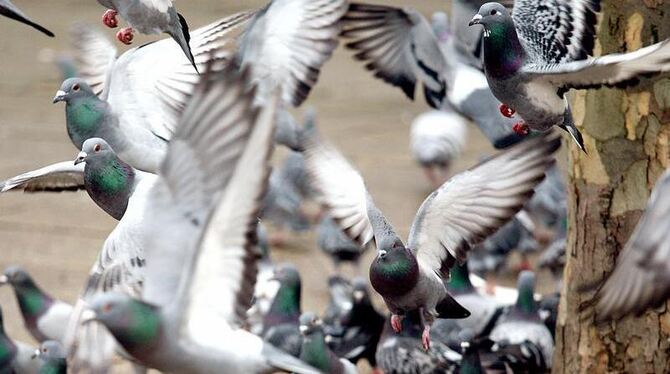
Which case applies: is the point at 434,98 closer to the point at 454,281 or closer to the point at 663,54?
the point at 454,281

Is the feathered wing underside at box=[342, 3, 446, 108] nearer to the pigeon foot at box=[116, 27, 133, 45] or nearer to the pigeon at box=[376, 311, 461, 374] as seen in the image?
the pigeon at box=[376, 311, 461, 374]

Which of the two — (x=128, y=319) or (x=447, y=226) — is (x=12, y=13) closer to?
(x=128, y=319)

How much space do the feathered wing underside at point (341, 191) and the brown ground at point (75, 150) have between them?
2.53m

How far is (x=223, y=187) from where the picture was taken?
3.19 metres

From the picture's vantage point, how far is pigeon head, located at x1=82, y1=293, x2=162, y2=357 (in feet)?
10.3

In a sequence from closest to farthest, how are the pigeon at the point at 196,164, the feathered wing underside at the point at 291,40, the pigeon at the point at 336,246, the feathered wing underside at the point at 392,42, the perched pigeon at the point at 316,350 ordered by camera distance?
1. the pigeon at the point at 196,164
2. the feathered wing underside at the point at 291,40
3. the perched pigeon at the point at 316,350
4. the feathered wing underside at the point at 392,42
5. the pigeon at the point at 336,246

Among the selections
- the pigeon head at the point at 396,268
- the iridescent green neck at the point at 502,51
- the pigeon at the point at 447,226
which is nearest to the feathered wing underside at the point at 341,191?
the pigeon at the point at 447,226

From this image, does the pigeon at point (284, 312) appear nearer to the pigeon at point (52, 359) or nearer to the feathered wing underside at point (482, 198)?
the pigeon at point (52, 359)

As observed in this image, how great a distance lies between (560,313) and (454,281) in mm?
1521

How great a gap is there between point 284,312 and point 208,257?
3262 millimetres

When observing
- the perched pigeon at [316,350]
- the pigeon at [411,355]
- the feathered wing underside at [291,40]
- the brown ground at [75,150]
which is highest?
the feathered wing underside at [291,40]

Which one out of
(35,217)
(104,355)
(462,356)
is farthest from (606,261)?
(35,217)

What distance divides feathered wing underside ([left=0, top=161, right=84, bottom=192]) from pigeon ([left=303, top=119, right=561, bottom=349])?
0.99 meters

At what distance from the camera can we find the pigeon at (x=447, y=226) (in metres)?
4.45
